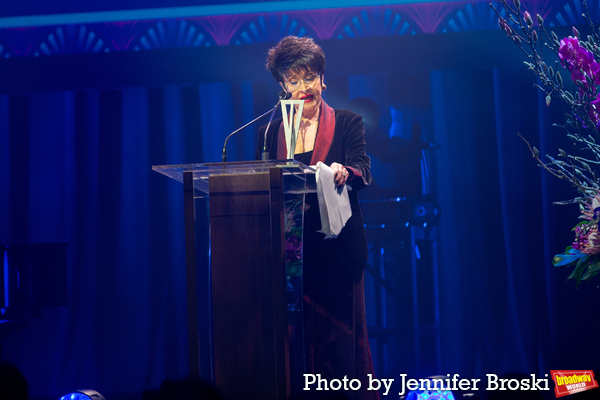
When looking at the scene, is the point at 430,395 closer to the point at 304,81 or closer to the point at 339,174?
the point at 339,174

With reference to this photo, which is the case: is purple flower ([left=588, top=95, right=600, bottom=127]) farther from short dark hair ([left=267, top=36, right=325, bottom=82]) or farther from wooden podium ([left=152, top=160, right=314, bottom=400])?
short dark hair ([left=267, top=36, right=325, bottom=82])

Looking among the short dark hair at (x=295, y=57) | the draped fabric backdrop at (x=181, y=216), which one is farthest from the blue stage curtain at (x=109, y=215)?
the short dark hair at (x=295, y=57)

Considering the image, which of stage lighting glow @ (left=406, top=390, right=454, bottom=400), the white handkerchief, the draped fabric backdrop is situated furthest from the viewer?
the draped fabric backdrop

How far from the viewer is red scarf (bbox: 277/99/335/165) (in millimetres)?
2668

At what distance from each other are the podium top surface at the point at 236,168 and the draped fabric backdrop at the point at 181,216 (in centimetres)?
216

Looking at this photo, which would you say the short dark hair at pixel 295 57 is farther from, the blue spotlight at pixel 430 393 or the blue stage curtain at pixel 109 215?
the blue spotlight at pixel 430 393

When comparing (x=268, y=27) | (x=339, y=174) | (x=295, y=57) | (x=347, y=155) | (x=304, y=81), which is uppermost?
(x=268, y=27)

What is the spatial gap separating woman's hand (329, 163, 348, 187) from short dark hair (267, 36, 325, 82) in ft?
2.43

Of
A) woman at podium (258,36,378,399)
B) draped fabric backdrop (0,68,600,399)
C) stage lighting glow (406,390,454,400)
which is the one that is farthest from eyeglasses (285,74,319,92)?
stage lighting glow (406,390,454,400)

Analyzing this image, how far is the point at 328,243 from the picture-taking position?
102 inches

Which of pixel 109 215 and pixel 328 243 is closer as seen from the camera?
pixel 328 243

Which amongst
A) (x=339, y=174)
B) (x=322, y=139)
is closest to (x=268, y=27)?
(x=322, y=139)

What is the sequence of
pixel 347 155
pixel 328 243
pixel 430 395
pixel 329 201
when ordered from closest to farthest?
pixel 329 201, pixel 430 395, pixel 328 243, pixel 347 155

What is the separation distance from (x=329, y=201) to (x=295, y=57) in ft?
3.06
